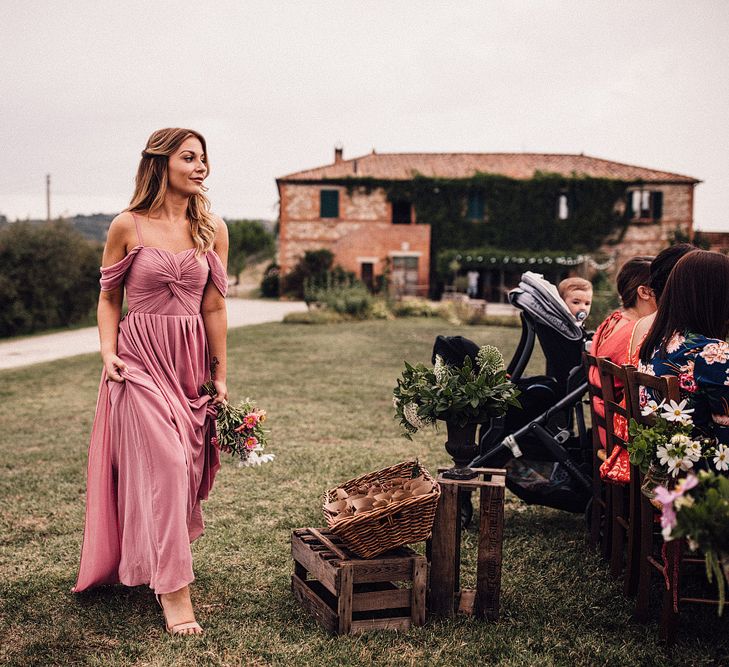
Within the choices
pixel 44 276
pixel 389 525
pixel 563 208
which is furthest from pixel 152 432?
pixel 563 208

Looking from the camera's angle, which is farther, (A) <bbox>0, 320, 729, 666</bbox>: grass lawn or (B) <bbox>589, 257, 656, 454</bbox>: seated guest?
(B) <bbox>589, 257, 656, 454</bbox>: seated guest

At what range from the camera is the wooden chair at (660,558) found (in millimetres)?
3184

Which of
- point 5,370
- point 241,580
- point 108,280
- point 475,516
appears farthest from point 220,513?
point 5,370

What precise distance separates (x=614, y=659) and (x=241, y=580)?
73.7 inches

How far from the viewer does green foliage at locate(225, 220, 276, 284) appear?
1891 inches


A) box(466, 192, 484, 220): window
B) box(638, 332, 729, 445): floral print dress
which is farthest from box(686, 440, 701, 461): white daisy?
box(466, 192, 484, 220): window

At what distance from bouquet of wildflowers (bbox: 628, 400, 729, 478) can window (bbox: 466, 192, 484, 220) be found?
1370 inches

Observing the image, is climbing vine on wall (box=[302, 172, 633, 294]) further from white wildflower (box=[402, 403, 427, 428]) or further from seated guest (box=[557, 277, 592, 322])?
white wildflower (box=[402, 403, 427, 428])

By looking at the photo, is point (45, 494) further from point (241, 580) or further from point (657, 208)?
point (657, 208)

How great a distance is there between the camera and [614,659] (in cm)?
326

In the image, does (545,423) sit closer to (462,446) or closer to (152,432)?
(462,446)

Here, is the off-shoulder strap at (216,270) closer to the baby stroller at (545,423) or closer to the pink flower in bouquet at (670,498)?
the baby stroller at (545,423)

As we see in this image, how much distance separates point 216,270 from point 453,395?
50.2 inches

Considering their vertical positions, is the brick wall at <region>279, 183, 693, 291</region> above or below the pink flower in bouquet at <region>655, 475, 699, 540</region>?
above
